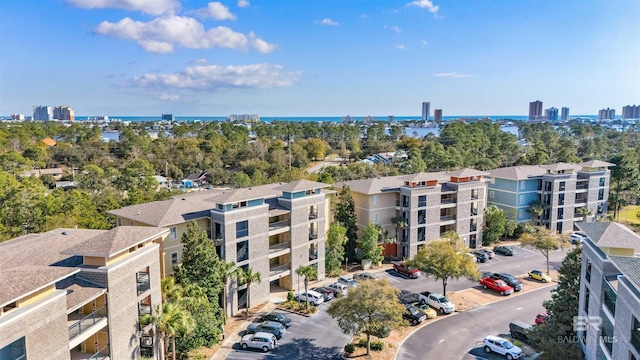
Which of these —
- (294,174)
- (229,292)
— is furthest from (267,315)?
(294,174)

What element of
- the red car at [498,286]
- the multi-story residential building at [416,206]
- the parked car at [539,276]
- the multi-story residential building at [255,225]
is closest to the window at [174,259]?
the multi-story residential building at [255,225]

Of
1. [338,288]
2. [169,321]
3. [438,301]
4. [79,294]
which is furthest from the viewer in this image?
[338,288]

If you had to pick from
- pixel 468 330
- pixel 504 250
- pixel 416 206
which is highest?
pixel 416 206

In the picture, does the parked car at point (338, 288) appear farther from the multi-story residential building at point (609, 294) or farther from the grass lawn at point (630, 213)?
the grass lawn at point (630, 213)

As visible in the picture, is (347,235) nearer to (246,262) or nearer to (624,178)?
(246,262)

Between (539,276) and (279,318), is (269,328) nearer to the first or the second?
(279,318)

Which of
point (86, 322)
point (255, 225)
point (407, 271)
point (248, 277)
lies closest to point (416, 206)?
point (407, 271)
